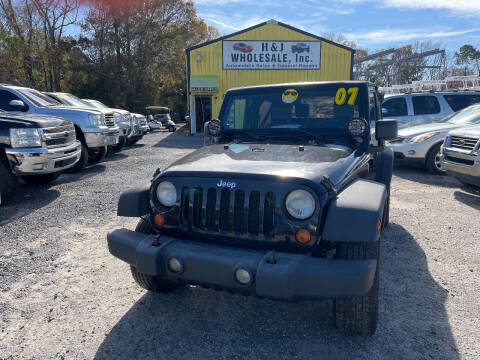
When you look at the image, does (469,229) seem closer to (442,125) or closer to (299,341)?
(299,341)

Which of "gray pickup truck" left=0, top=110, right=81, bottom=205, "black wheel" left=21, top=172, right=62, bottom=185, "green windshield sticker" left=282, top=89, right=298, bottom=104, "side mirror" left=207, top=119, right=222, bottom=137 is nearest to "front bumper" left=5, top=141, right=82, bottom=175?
"gray pickup truck" left=0, top=110, right=81, bottom=205

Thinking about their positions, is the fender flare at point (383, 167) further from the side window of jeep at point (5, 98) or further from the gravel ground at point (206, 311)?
the side window of jeep at point (5, 98)

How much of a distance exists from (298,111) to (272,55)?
18.1m

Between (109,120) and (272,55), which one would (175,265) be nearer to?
(109,120)

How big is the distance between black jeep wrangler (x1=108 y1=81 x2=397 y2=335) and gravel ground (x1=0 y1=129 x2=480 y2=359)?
0.86 ft

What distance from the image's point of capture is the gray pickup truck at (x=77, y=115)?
7.97 meters

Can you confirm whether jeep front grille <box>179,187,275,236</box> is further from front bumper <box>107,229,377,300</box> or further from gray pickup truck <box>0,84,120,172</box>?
gray pickup truck <box>0,84,120,172</box>

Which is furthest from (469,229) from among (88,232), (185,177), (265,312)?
(88,232)

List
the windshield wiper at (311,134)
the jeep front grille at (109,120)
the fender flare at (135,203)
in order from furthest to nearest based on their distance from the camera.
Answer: the jeep front grille at (109,120) → the windshield wiper at (311,134) → the fender flare at (135,203)

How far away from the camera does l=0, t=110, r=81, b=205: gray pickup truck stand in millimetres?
5734

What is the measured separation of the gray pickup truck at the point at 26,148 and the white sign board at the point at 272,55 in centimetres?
1570

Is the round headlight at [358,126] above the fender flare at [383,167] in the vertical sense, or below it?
above

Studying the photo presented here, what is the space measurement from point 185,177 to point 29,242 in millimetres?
2847

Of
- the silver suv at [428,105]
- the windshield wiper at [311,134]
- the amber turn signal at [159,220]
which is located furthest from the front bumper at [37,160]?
the silver suv at [428,105]
